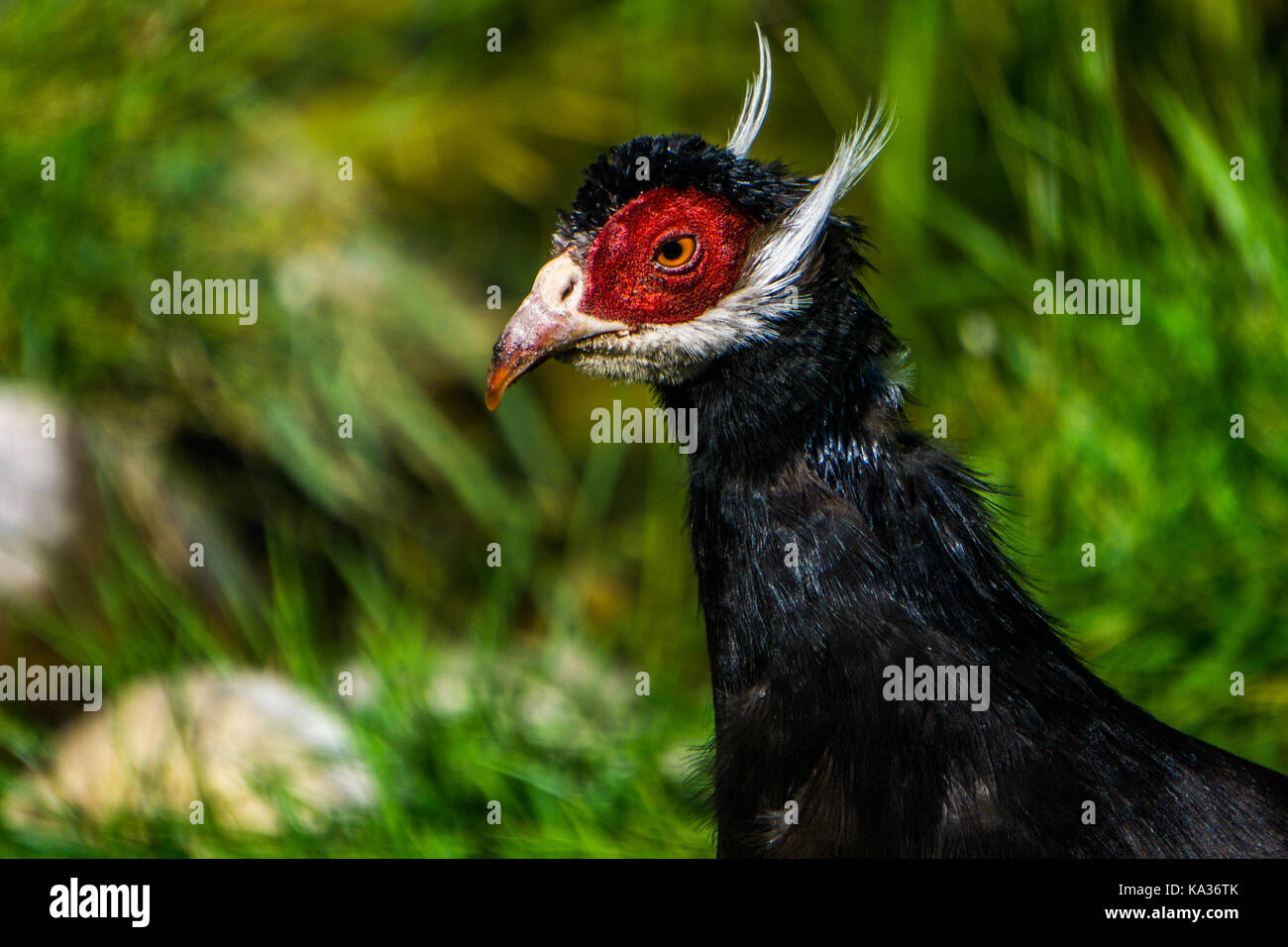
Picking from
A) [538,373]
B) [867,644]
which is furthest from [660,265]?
[538,373]

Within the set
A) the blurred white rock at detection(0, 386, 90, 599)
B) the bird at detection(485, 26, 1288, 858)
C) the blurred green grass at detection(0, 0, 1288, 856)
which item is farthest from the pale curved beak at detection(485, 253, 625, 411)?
the blurred white rock at detection(0, 386, 90, 599)

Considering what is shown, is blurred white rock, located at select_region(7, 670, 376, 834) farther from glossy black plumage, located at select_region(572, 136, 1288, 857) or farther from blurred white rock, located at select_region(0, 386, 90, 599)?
glossy black plumage, located at select_region(572, 136, 1288, 857)

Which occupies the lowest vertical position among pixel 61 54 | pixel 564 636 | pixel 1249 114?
pixel 564 636

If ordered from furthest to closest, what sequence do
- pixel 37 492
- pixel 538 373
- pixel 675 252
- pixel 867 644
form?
pixel 538 373
pixel 37 492
pixel 675 252
pixel 867 644

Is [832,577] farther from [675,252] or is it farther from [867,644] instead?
[675,252]

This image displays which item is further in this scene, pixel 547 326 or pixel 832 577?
pixel 547 326

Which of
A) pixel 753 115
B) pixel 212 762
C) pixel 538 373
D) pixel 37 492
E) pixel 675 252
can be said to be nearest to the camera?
pixel 675 252
